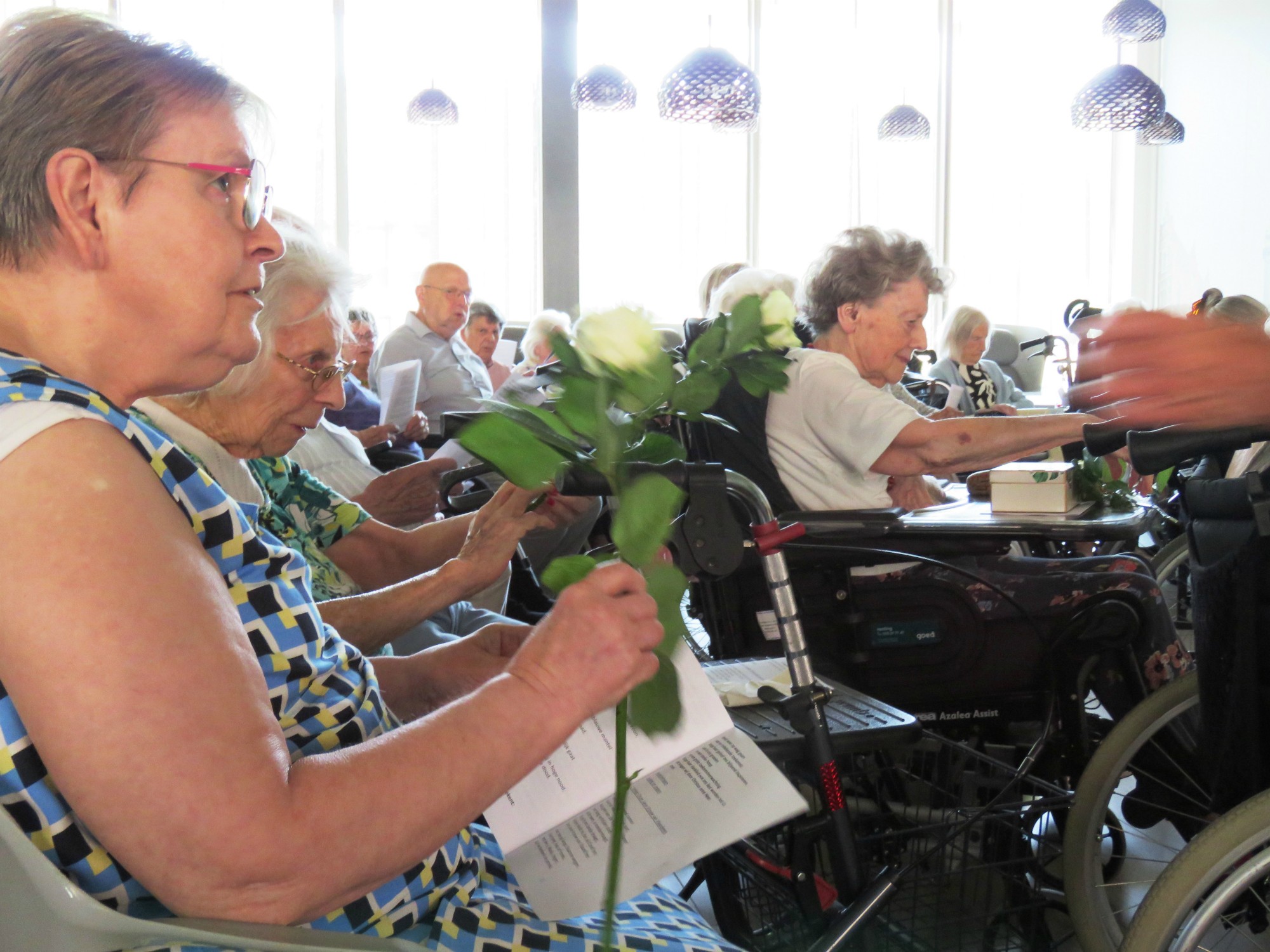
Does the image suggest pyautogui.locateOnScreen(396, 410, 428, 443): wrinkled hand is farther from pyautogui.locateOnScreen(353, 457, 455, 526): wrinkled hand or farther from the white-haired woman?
the white-haired woman

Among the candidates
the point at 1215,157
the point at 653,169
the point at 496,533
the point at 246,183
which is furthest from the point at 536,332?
the point at 1215,157

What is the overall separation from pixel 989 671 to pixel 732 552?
1190 mm

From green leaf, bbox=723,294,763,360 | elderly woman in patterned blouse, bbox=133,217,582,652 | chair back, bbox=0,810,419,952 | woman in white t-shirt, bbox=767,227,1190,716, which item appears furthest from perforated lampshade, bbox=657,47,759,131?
chair back, bbox=0,810,419,952

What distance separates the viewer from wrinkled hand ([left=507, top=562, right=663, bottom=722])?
71 cm

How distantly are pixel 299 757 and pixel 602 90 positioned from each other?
6.10 metres

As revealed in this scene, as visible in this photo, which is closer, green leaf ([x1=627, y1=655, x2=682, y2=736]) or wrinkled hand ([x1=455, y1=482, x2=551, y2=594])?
green leaf ([x1=627, y1=655, x2=682, y2=736])

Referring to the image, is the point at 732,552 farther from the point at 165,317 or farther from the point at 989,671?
the point at 989,671

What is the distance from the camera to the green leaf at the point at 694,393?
661mm

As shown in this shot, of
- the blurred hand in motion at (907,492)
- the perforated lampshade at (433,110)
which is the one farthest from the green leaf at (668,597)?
the perforated lampshade at (433,110)

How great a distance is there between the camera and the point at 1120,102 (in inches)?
212

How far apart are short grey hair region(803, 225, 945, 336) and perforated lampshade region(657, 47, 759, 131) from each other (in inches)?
111

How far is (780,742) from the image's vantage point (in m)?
1.28

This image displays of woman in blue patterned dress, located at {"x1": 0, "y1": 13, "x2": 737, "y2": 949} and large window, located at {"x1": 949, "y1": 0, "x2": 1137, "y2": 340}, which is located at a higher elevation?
large window, located at {"x1": 949, "y1": 0, "x2": 1137, "y2": 340}

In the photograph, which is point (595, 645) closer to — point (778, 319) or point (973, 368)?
point (778, 319)
